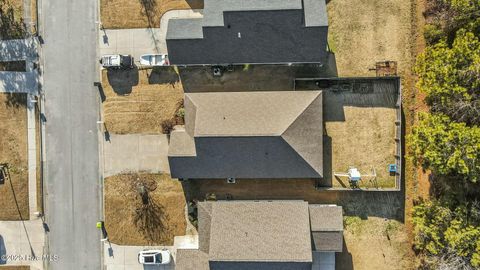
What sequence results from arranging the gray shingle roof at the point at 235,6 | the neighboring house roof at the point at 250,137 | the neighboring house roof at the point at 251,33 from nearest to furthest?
the gray shingle roof at the point at 235,6 < the neighboring house roof at the point at 251,33 < the neighboring house roof at the point at 250,137

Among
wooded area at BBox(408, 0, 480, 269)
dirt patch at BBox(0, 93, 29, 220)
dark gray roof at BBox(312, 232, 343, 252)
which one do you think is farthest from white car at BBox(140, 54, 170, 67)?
wooded area at BBox(408, 0, 480, 269)

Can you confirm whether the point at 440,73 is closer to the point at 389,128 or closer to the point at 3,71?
the point at 389,128

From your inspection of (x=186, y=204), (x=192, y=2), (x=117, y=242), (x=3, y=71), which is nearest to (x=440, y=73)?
(x=192, y=2)

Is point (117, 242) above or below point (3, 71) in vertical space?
below

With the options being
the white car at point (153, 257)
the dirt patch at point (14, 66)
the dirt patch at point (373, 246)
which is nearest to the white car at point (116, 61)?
the dirt patch at point (14, 66)

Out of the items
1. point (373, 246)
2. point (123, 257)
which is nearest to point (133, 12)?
point (123, 257)

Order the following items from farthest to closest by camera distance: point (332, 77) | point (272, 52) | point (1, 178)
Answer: point (1, 178) → point (332, 77) → point (272, 52)

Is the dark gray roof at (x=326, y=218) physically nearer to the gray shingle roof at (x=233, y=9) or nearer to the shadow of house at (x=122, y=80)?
the gray shingle roof at (x=233, y=9)

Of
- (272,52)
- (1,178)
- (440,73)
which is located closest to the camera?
(440,73)
